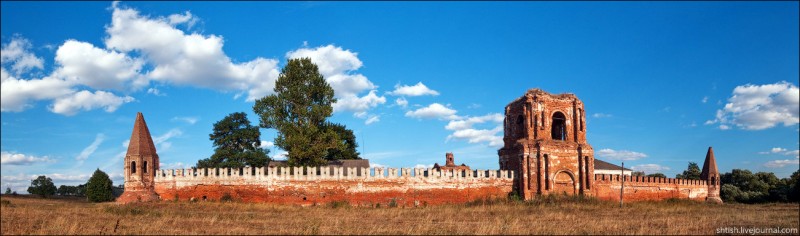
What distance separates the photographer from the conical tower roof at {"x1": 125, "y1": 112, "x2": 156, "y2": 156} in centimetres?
3459

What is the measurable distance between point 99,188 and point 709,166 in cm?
4415

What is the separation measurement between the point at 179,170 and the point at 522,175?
770 inches

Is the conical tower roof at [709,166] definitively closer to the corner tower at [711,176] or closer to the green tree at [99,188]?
the corner tower at [711,176]

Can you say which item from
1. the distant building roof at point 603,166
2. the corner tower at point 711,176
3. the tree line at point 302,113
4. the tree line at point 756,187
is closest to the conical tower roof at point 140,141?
the tree line at point 302,113

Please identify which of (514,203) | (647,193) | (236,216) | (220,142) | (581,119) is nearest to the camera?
(236,216)

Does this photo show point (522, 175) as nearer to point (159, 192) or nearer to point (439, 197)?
point (439, 197)

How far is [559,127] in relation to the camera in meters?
38.4

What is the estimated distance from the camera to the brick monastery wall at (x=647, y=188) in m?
35.9

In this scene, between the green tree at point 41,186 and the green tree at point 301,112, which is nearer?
the green tree at point 301,112

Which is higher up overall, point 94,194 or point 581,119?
point 581,119

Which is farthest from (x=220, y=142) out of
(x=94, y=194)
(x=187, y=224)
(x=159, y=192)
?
(x=187, y=224)

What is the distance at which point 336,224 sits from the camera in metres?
18.9

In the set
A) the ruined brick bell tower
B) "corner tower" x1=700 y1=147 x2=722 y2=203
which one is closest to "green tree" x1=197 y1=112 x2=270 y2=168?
the ruined brick bell tower

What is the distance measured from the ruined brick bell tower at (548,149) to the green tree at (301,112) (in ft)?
36.6
